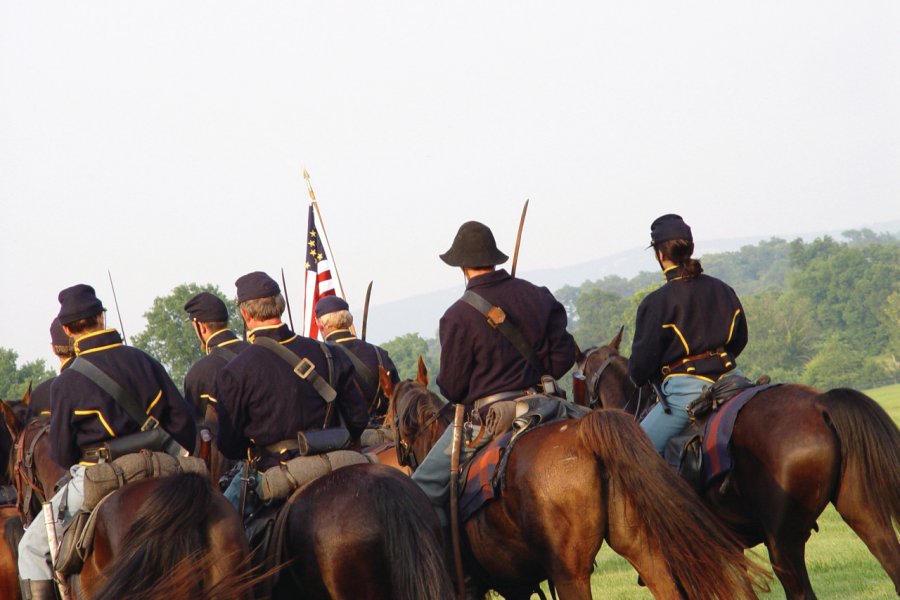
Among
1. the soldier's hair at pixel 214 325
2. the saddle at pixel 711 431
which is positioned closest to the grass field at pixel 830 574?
the saddle at pixel 711 431

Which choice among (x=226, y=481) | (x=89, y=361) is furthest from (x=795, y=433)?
(x=89, y=361)

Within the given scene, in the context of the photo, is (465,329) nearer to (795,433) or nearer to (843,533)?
(795,433)

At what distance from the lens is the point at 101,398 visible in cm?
764

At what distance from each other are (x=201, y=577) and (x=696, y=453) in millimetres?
3871

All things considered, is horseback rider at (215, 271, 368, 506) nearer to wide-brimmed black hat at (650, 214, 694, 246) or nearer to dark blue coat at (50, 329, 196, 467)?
dark blue coat at (50, 329, 196, 467)

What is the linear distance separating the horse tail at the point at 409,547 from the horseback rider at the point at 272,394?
44.0 inches

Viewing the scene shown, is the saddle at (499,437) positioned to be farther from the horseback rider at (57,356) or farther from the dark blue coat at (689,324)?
the horseback rider at (57,356)

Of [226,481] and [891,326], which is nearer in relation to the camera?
[226,481]

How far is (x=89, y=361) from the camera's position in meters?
7.69

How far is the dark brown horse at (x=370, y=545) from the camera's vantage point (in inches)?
263

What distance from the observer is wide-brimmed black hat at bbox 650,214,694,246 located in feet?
30.2

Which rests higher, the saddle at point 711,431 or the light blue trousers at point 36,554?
the light blue trousers at point 36,554

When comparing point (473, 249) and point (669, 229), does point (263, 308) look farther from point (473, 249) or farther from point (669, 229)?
point (669, 229)

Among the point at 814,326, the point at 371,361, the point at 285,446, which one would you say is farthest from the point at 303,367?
the point at 814,326
